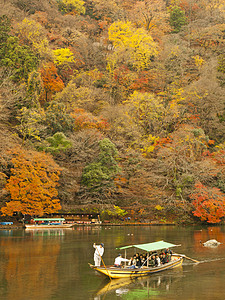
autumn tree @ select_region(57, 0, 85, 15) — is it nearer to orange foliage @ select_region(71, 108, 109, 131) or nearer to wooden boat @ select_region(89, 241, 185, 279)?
orange foliage @ select_region(71, 108, 109, 131)

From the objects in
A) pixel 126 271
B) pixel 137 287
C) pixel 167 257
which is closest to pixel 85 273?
pixel 126 271

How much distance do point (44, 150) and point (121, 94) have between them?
100 feet

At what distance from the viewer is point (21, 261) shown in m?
27.4

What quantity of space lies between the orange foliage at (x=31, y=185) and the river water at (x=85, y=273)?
8.09 metres

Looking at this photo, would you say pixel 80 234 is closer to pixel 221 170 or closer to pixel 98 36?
pixel 221 170

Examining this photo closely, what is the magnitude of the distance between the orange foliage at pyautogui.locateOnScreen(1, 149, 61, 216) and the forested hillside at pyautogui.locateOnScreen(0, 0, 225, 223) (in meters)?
0.15

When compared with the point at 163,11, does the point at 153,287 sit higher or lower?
lower

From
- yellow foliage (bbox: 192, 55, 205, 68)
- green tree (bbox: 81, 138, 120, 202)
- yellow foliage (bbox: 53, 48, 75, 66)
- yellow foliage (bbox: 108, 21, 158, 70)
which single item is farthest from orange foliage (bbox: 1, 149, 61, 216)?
yellow foliage (bbox: 192, 55, 205, 68)

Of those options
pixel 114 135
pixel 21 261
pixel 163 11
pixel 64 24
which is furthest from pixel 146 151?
pixel 163 11

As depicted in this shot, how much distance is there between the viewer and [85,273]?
2412 centimetres

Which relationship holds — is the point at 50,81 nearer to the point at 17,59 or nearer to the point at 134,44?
the point at 17,59

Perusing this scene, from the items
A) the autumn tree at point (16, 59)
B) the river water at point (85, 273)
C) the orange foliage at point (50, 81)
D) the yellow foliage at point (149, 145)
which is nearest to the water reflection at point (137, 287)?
the river water at point (85, 273)

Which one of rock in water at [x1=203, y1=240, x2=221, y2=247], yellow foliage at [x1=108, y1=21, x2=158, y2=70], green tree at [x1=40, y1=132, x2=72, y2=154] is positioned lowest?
rock in water at [x1=203, y1=240, x2=221, y2=247]

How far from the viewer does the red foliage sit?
167 ft
